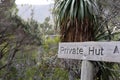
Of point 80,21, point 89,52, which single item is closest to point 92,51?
point 89,52

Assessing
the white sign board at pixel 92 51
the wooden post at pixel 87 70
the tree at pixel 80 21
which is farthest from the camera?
the tree at pixel 80 21

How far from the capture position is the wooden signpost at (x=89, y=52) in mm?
2994

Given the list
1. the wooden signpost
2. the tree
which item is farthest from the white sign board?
the tree

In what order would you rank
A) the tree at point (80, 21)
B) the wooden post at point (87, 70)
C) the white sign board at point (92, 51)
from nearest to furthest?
the white sign board at point (92, 51) → the wooden post at point (87, 70) → the tree at point (80, 21)

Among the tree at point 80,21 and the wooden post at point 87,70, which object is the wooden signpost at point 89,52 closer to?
the wooden post at point 87,70

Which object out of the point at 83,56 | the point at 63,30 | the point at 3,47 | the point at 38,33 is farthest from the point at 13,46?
the point at 83,56

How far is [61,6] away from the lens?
5.95 meters

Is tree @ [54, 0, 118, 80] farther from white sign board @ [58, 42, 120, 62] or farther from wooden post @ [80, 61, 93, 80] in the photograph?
wooden post @ [80, 61, 93, 80]

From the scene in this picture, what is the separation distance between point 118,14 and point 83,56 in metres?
3.12

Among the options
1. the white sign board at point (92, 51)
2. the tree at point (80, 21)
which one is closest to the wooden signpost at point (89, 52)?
the white sign board at point (92, 51)

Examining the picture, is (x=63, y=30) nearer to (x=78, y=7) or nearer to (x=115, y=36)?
(x=78, y=7)

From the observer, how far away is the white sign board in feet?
9.80

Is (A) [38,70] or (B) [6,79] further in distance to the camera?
(B) [6,79]

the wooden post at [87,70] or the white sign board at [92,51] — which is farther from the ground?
the white sign board at [92,51]
